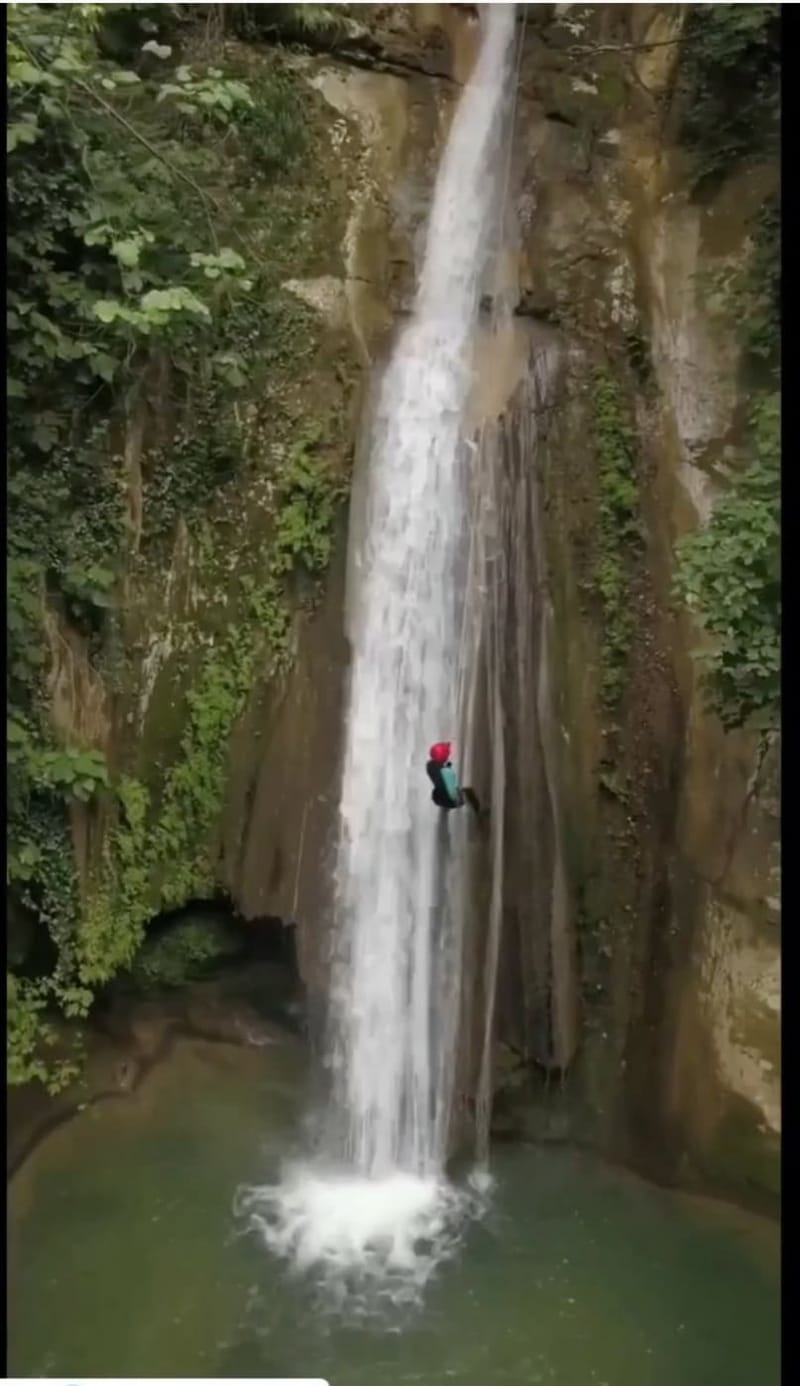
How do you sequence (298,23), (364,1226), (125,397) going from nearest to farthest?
(364,1226), (125,397), (298,23)

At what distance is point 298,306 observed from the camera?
4.74 m

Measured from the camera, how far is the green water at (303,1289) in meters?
3.54

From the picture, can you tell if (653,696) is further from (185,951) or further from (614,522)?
(185,951)

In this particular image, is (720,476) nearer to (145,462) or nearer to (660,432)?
(660,432)

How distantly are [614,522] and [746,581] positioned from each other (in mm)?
1074

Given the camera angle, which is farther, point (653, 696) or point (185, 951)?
point (185, 951)

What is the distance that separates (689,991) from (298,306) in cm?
327

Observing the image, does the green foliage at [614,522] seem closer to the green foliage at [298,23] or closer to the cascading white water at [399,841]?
the cascading white water at [399,841]

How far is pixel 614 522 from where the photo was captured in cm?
451

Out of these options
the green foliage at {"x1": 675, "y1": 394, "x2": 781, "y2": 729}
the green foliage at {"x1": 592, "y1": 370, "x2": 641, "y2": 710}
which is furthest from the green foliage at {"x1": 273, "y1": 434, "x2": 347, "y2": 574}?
the green foliage at {"x1": 675, "y1": 394, "x2": 781, "y2": 729}

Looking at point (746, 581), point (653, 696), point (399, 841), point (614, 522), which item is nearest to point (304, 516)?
point (614, 522)

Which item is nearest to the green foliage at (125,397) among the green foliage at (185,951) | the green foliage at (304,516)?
the green foliage at (304,516)

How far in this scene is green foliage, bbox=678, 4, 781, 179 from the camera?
419 cm
